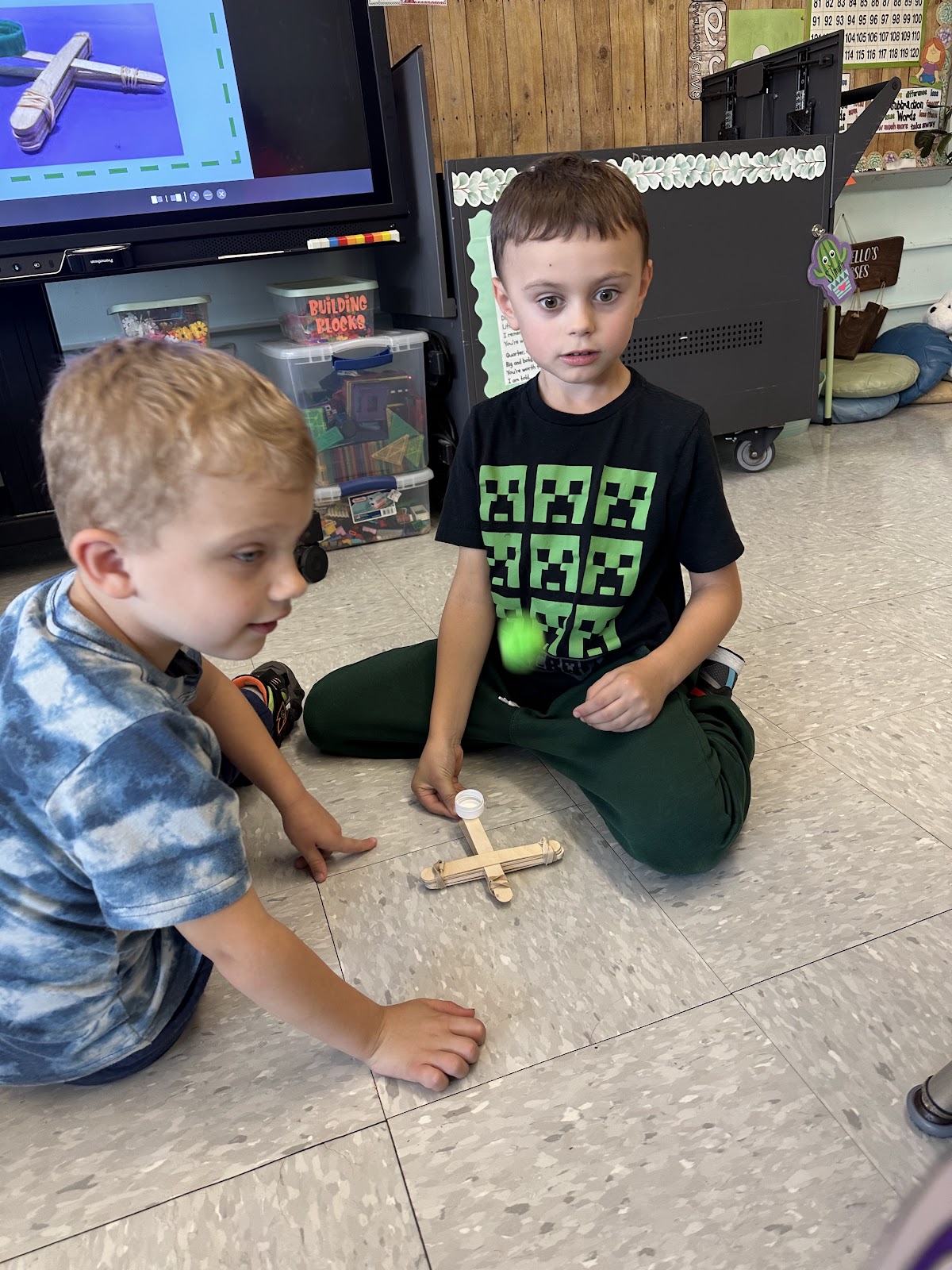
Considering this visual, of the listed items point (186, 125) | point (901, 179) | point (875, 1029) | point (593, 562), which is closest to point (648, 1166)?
point (875, 1029)

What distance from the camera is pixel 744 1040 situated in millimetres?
640

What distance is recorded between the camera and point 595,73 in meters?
2.16

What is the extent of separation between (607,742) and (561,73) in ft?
6.31

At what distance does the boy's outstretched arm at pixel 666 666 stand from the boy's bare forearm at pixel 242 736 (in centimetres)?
27

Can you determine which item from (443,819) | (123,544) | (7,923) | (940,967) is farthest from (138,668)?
(940,967)

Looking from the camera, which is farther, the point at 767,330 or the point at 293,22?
the point at 767,330

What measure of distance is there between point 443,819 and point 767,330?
142 centimetres

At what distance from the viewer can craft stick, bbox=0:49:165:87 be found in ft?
4.77

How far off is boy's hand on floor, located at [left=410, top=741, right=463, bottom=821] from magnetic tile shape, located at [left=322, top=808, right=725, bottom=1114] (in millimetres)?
63

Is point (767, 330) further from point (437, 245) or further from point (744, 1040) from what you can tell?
point (744, 1040)

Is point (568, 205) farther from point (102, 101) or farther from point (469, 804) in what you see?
point (102, 101)

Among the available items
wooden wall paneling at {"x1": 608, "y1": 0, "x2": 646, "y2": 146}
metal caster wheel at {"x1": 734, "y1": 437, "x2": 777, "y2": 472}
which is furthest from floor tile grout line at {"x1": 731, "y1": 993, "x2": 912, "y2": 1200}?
wooden wall paneling at {"x1": 608, "y1": 0, "x2": 646, "y2": 146}

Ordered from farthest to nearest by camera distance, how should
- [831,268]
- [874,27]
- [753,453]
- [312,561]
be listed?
[874,27] < [753,453] < [831,268] < [312,561]

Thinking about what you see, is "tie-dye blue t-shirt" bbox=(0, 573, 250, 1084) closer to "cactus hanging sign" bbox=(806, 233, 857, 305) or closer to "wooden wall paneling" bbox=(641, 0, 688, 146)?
A: "cactus hanging sign" bbox=(806, 233, 857, 305)
